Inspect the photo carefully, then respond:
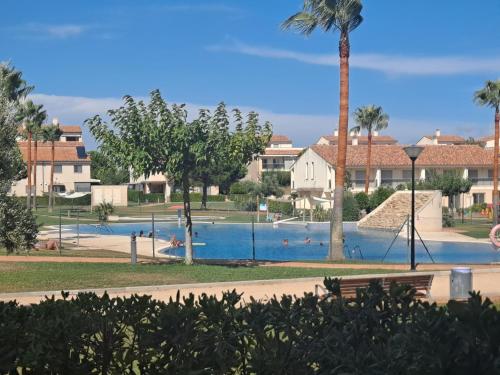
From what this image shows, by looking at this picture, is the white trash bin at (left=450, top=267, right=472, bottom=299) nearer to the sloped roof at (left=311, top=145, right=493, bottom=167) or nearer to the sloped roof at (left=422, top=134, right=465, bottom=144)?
the sloped roof at (left=311, top=145, right=493, bottom=167)

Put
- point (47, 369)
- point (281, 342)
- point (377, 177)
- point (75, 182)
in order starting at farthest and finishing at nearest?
point (75, 182) → point (377, 177) → point (47, 369) → point (281, 342)

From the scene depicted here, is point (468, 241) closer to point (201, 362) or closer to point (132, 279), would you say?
point (132, 279)

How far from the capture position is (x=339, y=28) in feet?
80.7

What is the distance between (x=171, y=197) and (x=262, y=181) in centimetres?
1109

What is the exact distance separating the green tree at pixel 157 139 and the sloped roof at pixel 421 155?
4738 centimetres

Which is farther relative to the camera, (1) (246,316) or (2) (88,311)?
(2) (88,311)

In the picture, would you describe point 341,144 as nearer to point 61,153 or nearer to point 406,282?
point 406,282

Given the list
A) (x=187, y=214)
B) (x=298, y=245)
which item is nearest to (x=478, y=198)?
(x=298, y=245)

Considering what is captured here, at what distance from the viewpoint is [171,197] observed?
8006 cm

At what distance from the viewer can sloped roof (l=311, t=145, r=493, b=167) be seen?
2613 inches

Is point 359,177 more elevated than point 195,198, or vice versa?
point 359,177

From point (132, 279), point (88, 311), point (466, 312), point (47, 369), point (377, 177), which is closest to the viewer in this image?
point (466, 312)

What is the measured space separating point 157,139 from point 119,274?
3529mm

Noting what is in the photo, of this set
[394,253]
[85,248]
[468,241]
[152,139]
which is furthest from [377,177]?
[152,139]
